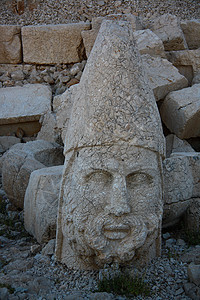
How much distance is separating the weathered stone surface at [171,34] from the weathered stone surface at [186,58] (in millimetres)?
159

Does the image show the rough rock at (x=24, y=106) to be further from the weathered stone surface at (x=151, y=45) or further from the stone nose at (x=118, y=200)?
the stone nose at (x=118, y=200)

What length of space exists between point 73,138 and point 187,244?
1465mm

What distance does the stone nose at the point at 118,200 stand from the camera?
2.72 m

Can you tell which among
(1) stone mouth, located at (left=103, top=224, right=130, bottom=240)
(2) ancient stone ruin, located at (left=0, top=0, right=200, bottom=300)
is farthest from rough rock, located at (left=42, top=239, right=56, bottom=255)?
(1) stone mouth, located at (left=103, top=224, right=130, bottom=240)

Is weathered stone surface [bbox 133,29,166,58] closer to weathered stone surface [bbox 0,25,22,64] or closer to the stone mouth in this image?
weathered stone surface [bbox 0,25,22,64]

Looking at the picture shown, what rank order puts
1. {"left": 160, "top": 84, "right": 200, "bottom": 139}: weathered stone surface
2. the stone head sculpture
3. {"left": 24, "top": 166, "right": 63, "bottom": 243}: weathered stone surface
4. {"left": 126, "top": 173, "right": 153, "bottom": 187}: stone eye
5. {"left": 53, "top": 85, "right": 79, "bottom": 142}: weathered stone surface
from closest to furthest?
the stone head sculpture, {"left": 126, "top": 173, "right": 153, "bottom": 187}: stone eye, {"left": 24, "top": 166, "right": 63, "bottom": 243}: weathered stone surface, {"left": 160, "top": 84, "right": 200, "bottom": 139}: weathered stone surface, {"left": 53, "top": 85, "right": 79, "bottom": 142}: weathered stone surface

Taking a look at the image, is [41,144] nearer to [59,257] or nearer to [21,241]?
[21,241]

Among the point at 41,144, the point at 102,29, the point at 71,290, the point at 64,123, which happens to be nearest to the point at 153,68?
the point at 64,123

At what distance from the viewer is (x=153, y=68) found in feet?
17.8

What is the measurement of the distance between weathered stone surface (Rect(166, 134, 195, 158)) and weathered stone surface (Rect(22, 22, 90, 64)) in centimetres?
257

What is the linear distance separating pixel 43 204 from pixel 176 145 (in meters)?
2.14

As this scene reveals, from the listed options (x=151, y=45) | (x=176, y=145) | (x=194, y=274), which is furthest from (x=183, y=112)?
(x=194, y=274)

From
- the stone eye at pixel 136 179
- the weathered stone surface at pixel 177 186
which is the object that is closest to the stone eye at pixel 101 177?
the stone eye at pixel 136 179

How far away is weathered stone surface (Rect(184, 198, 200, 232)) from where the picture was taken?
12.2 ft
